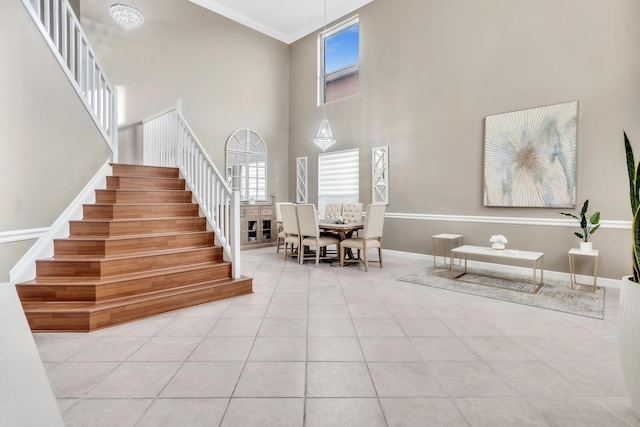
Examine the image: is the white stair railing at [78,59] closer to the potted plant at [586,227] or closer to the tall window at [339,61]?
the tall window at [339,61]

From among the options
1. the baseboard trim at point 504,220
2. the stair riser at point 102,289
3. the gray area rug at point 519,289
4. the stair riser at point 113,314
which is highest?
the baseboard trim at point 504,220

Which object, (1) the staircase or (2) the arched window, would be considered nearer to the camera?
(1) the staircase

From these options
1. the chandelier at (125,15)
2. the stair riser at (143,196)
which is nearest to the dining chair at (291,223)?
the stair riser at (143,196)

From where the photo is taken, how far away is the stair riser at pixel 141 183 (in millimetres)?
4156

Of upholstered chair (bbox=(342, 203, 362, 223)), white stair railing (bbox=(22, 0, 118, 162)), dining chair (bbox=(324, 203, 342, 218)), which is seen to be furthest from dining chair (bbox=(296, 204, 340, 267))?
white stair railing (bbox=(22, 0, 118, 162))

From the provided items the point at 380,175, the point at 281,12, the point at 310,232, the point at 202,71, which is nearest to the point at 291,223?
the point at 310,232

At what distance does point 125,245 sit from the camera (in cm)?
335

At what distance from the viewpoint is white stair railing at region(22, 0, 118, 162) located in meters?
3.30

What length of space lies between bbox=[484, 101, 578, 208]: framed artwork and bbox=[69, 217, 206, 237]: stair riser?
447cm

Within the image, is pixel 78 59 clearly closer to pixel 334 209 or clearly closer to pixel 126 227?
pixel 126 227

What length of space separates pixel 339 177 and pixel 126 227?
4.56 m

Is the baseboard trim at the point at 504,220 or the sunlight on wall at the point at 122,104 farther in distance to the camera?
the sunlight on wall at the point at 122,104

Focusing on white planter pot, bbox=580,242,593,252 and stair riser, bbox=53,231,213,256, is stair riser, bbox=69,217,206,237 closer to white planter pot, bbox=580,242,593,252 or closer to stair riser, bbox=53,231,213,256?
stair riser, bbox=53,231,213,256

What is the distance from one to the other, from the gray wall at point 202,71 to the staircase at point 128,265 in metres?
2.39
